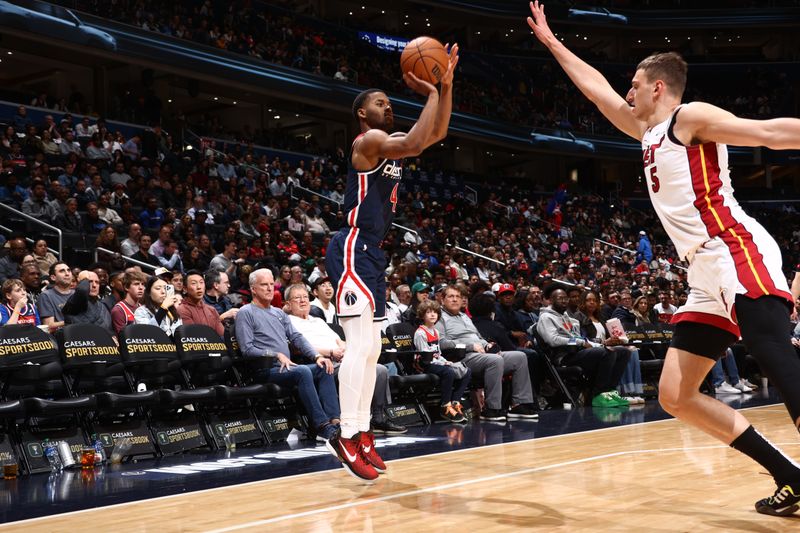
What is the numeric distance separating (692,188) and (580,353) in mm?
6526

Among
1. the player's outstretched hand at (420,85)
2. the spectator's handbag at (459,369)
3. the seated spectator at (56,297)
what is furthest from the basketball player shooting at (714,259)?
the seated spectator at (56,297)

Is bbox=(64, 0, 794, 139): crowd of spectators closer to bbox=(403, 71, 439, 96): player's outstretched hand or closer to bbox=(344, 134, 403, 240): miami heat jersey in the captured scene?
bbox=(344, 134, 403, 240): miami heat jersey

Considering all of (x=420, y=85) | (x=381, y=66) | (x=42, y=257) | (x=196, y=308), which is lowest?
(x=196, y=308)

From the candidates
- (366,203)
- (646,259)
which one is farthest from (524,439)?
(646,259)

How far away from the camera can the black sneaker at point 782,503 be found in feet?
10.8

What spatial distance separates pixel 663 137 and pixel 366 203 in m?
1.79

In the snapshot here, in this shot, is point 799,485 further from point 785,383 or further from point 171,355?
point 171,355

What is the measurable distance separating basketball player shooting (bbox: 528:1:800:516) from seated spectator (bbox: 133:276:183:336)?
5001 mm

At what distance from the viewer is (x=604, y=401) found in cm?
958

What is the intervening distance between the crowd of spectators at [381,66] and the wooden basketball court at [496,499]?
16079 millimetres

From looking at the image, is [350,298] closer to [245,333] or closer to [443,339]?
[245,333]

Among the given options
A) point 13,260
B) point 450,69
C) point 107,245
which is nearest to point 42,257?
point 13,260

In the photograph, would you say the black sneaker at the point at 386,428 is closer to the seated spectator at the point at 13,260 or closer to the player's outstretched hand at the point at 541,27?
the player's outstretched hand at the point at 541,27

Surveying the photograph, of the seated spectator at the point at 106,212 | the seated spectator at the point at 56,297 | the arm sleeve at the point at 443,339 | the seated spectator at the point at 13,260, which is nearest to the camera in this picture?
the seated spectator at the point at 56,297
